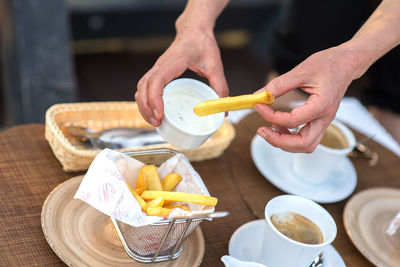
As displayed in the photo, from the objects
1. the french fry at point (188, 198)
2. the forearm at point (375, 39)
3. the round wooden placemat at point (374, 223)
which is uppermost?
the forearm at point (375, 39)

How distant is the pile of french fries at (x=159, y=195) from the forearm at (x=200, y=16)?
1.47ft

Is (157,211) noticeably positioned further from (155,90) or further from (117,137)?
(117,137)

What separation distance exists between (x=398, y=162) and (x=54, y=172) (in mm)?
1060

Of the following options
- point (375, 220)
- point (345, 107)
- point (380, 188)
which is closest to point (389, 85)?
point (345, 107)

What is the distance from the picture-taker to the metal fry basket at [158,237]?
85 centimetres

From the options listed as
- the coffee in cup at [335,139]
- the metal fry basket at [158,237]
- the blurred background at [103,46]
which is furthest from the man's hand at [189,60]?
the blurred background at [103,46]

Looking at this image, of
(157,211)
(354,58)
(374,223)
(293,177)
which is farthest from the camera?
(293,177)

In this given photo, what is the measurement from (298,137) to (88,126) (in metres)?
0.59

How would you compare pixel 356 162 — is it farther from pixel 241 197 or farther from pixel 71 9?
pixel 71 9

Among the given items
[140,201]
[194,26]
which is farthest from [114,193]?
[194,26]

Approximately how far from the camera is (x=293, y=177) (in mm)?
1301

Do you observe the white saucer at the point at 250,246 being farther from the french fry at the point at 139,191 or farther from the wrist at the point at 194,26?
the wrist at the point at 194,26

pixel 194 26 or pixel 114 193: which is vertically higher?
pixel 194 26

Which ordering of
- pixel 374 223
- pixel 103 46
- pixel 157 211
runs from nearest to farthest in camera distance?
1. pixel 157 211
2. pixel 374 223
3. pixel 103 46
